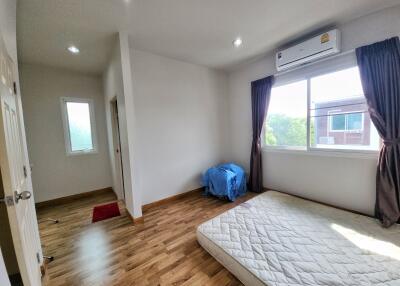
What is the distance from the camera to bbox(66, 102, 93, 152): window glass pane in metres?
3.39

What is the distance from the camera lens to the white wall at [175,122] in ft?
9.15

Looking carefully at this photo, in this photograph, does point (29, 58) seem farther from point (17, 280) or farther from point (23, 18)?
point (17, 280)

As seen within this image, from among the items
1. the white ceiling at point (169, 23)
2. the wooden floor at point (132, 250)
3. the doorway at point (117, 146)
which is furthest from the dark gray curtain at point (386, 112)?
the doorway at point (117, 146)

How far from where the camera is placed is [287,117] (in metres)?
3.01

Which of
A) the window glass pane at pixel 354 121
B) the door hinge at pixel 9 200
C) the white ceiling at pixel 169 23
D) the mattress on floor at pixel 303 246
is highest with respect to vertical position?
the white ceiling at pixel 169 23

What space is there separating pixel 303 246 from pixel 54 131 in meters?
4.30

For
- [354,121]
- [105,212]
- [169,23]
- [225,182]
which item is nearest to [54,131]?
[105,212]

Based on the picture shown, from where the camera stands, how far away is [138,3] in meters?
1.70

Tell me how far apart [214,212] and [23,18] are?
336 centimetres

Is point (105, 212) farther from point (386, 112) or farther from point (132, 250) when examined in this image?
A: point (386, 112)

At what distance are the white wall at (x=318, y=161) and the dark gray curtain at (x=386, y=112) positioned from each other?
0.46 feet

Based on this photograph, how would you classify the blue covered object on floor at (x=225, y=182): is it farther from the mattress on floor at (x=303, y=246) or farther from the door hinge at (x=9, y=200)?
the door hinge at (x=9, y=200)

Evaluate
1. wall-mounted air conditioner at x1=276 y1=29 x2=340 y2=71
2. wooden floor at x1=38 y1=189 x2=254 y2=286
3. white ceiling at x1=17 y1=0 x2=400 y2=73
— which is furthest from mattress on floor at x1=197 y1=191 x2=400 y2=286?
white ceiling at x1=17 y1=0 x2=400 y2=73

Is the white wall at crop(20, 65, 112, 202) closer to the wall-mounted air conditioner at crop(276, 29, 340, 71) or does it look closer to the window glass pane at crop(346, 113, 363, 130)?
the wall-mounted air conditioner at crop(276, 29, 340, 71)
